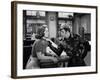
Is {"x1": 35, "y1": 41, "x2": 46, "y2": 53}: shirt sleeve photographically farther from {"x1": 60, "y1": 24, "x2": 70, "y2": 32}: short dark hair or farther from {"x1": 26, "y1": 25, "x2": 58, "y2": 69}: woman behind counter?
{"x1": 60, "y1": 24, "x2": 70, "y2": 32}: short dark hair

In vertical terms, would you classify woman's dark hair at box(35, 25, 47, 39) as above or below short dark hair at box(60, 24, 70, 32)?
below

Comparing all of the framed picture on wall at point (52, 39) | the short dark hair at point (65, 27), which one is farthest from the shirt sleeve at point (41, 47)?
the short dark hair at point (65, 27)

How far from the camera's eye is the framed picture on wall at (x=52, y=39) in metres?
1.70

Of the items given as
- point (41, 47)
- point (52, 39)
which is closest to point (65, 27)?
point (52, 39)

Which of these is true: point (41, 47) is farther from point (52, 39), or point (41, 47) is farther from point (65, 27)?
point (65, 27)

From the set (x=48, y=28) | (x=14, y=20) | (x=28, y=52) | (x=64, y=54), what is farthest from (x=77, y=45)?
(x=14, y=20)

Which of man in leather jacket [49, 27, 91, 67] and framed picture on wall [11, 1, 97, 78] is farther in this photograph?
man in leather jacket [49, 27, 91, 67]

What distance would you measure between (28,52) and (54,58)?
0.22m

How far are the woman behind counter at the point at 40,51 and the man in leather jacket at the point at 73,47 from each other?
0.06 meters

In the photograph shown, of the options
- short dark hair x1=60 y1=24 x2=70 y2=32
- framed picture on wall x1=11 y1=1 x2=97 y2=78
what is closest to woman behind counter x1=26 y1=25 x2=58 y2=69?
framed picture on wall x1=11 y1=1 x2=97 y2=78

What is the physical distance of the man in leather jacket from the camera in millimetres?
1857

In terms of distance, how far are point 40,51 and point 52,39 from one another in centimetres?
13

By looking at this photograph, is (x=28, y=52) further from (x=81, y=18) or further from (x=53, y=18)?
(x=81, y=18)

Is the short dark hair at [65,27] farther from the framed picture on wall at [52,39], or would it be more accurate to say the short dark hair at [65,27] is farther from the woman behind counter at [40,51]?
the woman behind counter at [40,51]
